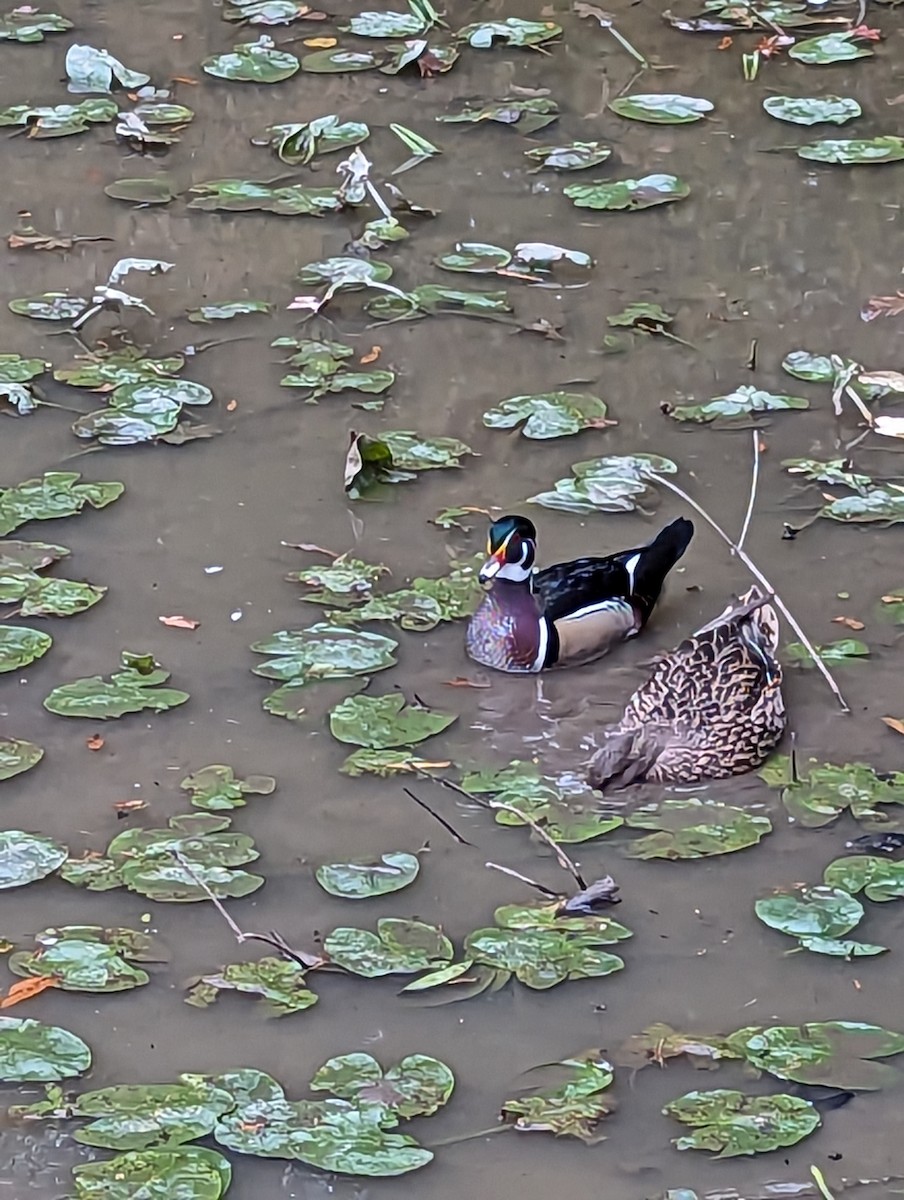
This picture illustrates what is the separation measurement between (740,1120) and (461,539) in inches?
78.1

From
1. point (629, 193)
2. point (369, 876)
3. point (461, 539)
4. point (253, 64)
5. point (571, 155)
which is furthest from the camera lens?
point (253, 64)

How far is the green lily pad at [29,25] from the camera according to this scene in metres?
7.73

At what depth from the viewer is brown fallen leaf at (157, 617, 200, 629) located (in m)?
4.61

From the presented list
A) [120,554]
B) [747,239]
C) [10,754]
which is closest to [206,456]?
[120,554]

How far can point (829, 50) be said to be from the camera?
7.58 metres

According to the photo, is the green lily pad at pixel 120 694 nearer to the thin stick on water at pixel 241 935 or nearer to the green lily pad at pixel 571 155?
the thin stick on water at pixel 241 935

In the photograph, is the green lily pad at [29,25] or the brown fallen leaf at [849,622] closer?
the brown fallen leaf at [849,622]

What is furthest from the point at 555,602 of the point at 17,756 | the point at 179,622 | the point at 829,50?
the point at 829,50

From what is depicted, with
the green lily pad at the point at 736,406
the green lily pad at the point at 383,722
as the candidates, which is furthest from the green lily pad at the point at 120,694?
the green lily pad at the point at 736,406

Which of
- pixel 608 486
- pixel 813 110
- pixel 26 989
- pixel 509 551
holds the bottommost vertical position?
pixel 26 989

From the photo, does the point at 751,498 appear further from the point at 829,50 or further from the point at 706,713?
the point at 829,50

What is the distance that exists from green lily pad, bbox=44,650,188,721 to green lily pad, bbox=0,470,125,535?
0.69 meters

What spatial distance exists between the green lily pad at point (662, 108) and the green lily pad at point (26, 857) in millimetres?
4097

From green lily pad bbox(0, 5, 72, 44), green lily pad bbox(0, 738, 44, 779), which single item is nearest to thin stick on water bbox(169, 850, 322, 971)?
green lily pad bbox(0, 738, 44, 779)
